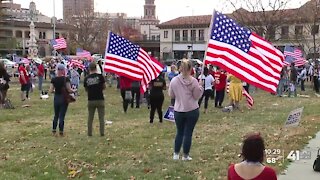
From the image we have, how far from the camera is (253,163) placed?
4.29 meters

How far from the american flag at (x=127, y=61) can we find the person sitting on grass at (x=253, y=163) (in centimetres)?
1082

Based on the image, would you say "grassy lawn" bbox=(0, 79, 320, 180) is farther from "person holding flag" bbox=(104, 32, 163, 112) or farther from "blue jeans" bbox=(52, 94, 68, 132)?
"person holding flag" bbox=(104, 32, 163, 112)

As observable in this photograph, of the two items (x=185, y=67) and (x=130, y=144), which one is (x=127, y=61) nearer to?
(x=130, y=144)

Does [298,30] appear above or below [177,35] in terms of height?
above

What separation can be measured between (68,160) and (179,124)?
2.10 m

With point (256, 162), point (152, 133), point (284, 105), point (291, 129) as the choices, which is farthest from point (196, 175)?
point (284, 105)

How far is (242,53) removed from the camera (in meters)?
8.58

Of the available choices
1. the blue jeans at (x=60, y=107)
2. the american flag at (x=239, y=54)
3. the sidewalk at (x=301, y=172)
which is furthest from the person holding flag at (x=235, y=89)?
the american flag at (x=239, y=54)

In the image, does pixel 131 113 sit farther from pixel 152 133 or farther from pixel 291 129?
pixel 291 129

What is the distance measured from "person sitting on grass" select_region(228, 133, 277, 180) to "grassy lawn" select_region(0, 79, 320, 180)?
10.7ft

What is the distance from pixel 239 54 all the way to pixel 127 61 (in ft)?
23.6

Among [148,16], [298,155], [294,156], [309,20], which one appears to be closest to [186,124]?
[294,156]

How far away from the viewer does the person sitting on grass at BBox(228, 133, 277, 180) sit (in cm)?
423

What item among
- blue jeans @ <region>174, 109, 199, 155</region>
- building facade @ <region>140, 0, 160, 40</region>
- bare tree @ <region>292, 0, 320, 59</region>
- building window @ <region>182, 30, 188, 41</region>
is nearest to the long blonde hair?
blue jeans @ <region>174, 109, 199, 155</region>
